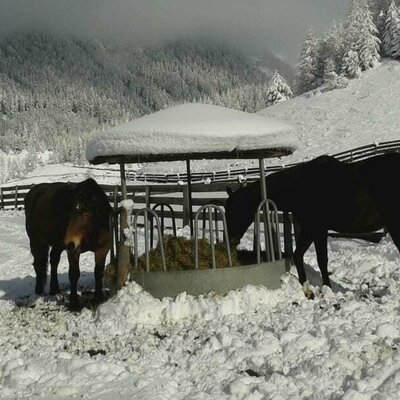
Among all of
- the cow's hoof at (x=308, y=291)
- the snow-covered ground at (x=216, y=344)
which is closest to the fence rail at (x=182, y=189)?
the snow-covered ground at (x=216, y=344)

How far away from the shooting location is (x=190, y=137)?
19.6 feet

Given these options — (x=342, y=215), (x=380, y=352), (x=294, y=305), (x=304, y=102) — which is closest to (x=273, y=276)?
(x=294, y=305)

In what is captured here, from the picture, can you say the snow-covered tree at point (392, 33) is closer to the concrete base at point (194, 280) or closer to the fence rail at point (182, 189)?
the fence rail at point (182, 189)

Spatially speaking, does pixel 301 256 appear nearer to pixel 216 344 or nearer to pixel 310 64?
pixel 216 344

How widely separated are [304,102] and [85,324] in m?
53.7

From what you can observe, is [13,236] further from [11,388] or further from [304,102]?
[304,102]

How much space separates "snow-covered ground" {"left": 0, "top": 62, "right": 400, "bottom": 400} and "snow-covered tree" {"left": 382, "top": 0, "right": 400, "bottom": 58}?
57.3 m

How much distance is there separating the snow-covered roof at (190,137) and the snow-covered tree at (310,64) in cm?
6322

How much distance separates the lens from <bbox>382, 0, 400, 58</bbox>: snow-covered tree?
57.7m

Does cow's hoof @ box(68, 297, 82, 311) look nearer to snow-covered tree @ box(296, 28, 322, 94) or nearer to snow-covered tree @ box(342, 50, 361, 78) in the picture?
snow-covered tree @ box(342, 50, 361, 78)

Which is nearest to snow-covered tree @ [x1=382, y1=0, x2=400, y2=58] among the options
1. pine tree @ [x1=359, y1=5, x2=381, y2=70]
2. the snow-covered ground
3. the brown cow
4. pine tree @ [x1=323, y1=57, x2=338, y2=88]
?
pine tree @ [x1=359, y1=5, x2=381, y2=70]

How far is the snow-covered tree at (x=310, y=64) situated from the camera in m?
66.8

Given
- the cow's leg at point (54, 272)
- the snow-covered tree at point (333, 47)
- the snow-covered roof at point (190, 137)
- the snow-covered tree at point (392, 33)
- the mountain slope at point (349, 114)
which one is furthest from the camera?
the snow-covered tree at point (333, 47)

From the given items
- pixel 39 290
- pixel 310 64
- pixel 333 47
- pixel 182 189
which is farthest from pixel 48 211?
pixel 310 64
